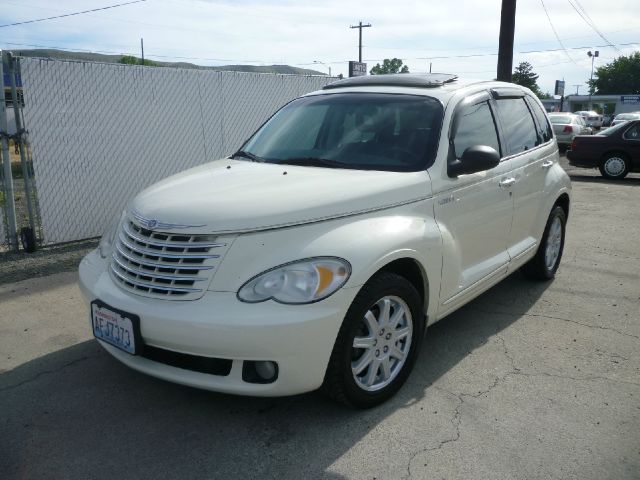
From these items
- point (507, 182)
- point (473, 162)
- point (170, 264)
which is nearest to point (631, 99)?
point (507, 182)

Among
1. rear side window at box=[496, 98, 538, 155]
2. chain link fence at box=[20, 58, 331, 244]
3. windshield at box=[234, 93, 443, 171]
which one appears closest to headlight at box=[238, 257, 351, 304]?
windshield at box=[234, 93, 443, 171]

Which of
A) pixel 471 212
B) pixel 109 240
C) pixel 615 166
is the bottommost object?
pixel 615 166

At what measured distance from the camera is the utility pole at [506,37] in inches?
460

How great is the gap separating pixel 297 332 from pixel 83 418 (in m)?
1.37

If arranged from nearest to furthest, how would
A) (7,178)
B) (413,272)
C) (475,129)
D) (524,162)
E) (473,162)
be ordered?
1. (413,272)
2. (473,162)
3. (475,129)
4. (524,162)
5. (7,178)

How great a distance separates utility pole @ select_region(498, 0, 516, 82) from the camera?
38.4ft

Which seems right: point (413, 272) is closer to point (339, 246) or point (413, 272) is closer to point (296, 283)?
point (339, 246)

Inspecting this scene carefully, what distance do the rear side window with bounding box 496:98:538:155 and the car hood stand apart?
1.37 metres

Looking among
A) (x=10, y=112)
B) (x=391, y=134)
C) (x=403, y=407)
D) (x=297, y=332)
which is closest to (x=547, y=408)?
(x=403, y=407)

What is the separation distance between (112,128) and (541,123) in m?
5.00

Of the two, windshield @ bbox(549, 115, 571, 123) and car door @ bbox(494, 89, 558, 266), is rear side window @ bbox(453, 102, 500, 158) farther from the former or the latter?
windshield @ bbox(549, 115, 571, 123)

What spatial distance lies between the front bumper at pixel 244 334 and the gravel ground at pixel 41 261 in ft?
11.2

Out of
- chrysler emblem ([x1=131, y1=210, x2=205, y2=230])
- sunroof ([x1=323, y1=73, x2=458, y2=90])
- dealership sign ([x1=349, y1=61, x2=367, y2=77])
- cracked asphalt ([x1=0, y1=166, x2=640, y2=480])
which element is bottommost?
cracked asphalt ([x1=0, y1=166, x2=640, y2=480])

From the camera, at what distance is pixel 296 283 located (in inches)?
107
